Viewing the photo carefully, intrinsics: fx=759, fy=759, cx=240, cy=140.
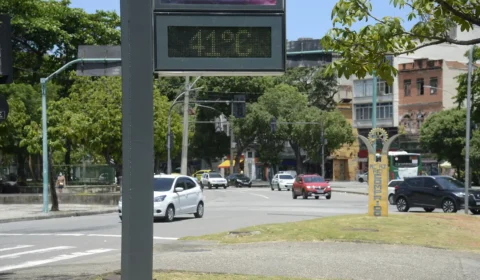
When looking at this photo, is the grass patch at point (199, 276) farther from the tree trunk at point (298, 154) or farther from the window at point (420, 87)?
the tree trunk at point (298, 154)

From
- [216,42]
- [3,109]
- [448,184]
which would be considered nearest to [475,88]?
[448,184]

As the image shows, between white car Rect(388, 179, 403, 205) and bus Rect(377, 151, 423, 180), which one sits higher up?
bus Rect(377, 151, 423, 180)

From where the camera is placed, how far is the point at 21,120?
5006 cm

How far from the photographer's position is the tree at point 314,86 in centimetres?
8862

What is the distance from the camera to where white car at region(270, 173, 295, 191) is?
7050 cm

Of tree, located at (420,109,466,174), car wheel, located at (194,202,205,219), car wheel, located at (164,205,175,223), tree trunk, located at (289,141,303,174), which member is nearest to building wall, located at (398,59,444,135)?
tree, located at (420,109,466,174)

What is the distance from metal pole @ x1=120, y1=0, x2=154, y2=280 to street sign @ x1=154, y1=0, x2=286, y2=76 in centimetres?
23

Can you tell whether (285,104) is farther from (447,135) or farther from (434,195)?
(434,195)

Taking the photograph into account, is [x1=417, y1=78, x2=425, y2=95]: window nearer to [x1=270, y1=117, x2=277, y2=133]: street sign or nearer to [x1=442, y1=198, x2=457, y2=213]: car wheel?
[x1=270, y1=117, x2=277, y2=133]: street sign

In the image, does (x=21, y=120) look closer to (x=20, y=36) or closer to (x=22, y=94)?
(x=22, y=94)

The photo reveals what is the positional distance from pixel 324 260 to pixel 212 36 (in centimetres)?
720

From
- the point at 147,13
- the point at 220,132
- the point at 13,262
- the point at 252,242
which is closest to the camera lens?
the point at 147,13

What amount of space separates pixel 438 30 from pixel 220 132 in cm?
7683

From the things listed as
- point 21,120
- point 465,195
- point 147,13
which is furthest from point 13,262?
point 21,120
